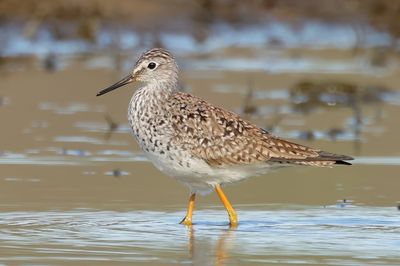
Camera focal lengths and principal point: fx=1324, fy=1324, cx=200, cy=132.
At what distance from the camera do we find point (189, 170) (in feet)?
33.7

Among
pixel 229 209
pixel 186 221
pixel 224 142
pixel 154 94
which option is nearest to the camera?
pixel 186 221

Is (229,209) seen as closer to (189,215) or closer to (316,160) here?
(189,215)

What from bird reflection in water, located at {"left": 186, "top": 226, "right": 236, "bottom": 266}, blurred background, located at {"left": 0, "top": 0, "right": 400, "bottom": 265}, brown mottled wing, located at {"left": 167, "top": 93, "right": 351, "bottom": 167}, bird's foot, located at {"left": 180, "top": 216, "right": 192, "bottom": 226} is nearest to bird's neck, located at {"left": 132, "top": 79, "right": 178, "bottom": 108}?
brown mottled wing, located at {"left": 167, "top": 93, "right": 351, "bottom": 167}

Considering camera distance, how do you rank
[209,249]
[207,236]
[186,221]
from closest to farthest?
1. [209,249]
2. [207,236]
3. [186,221]

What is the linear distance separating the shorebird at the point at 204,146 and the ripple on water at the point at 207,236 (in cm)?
33

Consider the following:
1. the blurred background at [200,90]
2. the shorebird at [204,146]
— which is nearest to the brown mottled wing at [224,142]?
the shorebird at [204,146]

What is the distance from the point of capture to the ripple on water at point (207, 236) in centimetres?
877

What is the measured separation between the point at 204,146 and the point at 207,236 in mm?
866

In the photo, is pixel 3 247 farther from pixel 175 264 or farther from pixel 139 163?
pixel 139 163

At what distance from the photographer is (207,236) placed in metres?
9.77

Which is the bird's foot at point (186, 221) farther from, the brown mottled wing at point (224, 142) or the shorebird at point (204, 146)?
the brown mottled wing at point (224, 142)

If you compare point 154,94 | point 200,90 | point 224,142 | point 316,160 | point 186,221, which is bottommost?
point 186,221

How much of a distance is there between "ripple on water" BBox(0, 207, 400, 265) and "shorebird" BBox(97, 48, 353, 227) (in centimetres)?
33

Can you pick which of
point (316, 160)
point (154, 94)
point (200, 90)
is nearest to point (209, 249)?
point (316, 160)
